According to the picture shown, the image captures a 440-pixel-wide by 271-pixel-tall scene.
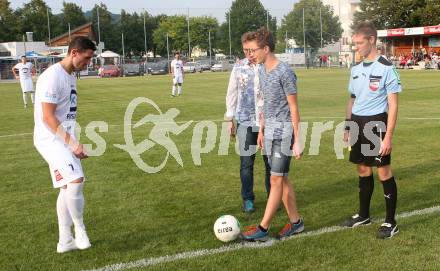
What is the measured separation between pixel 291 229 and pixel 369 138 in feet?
3.88

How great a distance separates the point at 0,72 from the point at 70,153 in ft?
184

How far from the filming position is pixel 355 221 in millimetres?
5629

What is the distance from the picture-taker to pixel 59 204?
5094 millimetres

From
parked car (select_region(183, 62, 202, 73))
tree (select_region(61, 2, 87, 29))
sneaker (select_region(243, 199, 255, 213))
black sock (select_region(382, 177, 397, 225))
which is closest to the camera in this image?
black sock (select_region(382, 177, 397, 225))

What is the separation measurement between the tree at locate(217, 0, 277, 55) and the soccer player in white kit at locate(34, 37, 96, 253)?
255 ft

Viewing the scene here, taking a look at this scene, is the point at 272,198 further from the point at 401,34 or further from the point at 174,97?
the point at 401,34

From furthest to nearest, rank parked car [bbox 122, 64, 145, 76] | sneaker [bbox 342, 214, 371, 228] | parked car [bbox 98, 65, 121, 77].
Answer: parked car [bbox 122, 64, 145, 76], parked car [bbox 98, 65, 121, 77], sneaker [bbox 342, 214, 371, 228]

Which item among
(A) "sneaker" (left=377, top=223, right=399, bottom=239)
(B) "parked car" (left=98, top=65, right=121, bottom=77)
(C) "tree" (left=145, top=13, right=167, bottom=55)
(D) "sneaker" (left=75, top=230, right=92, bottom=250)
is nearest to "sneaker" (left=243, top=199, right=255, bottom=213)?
(A) "sneaker" (left=377, top=223, right=399, bottom=239)

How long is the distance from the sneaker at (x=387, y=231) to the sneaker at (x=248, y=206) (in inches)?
61.9

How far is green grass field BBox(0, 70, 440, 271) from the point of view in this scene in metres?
4.80

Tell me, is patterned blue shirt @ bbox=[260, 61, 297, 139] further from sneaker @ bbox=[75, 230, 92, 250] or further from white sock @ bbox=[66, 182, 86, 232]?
sneaker @ bbox=[75, 230, 92, 250]

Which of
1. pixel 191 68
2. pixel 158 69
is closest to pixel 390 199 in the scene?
pixel 158 69

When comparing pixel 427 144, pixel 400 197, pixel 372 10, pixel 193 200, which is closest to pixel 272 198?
pixel 193 200

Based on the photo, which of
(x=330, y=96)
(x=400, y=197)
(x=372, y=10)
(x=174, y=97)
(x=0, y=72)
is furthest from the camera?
(x=372, y=10)
